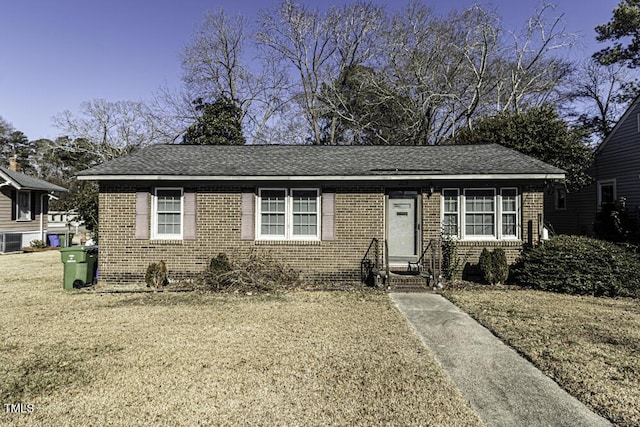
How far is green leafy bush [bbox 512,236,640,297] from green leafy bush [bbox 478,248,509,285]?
1.59ft

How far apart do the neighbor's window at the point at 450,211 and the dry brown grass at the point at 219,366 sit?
3537mm

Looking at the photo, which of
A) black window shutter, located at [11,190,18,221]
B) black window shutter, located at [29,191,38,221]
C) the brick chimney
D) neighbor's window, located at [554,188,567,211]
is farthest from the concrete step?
the brick chimney

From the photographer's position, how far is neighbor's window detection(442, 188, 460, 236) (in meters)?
10.0

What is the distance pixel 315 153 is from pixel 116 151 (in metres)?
22.8

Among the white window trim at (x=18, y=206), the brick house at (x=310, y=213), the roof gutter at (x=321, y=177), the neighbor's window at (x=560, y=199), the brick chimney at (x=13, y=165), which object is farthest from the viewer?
the brick chimney at (x=13, y=165)

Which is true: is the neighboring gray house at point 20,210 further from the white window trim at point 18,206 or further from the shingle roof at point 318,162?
the shingle roof at point 318,162

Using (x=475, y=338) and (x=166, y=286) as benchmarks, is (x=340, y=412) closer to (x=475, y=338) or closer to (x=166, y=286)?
(x=475, y=338)

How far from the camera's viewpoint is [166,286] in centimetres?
933

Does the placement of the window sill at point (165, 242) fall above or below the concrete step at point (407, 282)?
above

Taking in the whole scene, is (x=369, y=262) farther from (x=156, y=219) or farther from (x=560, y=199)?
(x=560, y=199)

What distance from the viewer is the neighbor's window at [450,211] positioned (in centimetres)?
1000

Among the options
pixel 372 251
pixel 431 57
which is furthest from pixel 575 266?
pixel 431 57

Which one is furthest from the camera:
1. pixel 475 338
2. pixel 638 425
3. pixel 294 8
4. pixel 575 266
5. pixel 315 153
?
pixel 294 8

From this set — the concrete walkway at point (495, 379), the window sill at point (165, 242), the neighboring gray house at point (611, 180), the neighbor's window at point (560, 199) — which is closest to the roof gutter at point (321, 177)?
the window sill at point (165, 242)
